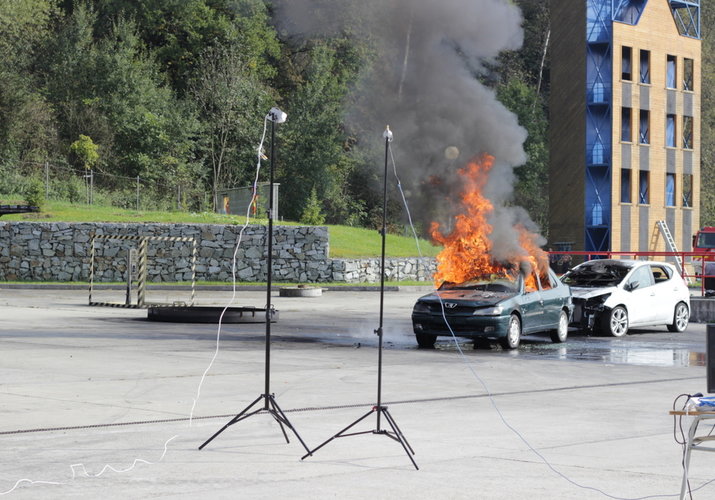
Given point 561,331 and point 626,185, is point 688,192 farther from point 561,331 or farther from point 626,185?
point 561,331

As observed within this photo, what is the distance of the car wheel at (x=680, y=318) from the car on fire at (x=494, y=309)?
16.0ft

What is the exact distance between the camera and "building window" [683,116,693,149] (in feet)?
218

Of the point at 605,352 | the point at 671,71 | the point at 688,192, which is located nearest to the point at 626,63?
the point at 671,71

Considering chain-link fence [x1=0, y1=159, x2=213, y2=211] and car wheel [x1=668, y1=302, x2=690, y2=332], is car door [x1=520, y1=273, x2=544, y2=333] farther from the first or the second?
chain-link fence [x1=0, y1=159, x2=213, y2=211]

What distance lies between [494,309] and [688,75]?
52.4 metres

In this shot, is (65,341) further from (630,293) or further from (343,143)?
(343,143)

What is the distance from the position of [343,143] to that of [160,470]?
45.5 m

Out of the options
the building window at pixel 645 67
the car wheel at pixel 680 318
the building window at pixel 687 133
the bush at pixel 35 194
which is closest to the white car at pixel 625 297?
the car wheel at pixel 680 318

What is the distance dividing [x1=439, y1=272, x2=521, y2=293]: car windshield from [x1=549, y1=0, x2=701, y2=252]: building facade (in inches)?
1655

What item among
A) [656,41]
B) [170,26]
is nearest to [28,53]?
[170,26]

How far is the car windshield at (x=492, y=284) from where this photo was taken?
784 inches

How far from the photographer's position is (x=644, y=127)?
63812 mm

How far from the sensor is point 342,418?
35.6ft

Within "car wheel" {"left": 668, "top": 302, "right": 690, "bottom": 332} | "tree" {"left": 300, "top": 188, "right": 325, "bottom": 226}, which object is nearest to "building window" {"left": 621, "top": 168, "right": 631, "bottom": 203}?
"tree" {"left": 300, "top": 188, "right": 325, "bottom": 226}
